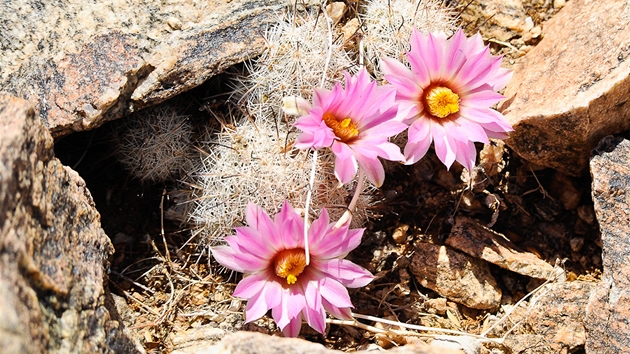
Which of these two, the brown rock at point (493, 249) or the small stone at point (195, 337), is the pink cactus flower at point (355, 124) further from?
the small stone at point (195, 337)

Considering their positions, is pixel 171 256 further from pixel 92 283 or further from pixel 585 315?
pixel 585 315

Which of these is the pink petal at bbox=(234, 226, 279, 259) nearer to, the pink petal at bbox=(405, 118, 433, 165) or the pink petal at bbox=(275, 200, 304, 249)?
the pink petal at bbox=(275, 200, 304, 249)

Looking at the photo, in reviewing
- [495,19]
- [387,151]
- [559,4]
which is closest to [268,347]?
[387,151]

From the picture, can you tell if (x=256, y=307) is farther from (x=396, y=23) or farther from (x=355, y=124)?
(x=396, y=23)

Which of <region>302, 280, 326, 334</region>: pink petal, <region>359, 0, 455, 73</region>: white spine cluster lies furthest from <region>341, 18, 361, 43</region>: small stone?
<region>302, 280, 326, 334</region>: pink petal

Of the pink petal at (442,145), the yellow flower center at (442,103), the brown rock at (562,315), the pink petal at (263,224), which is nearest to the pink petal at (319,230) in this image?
the pink petal at (263,224)

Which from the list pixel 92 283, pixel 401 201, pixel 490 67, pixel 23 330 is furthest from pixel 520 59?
pixel 23 330
